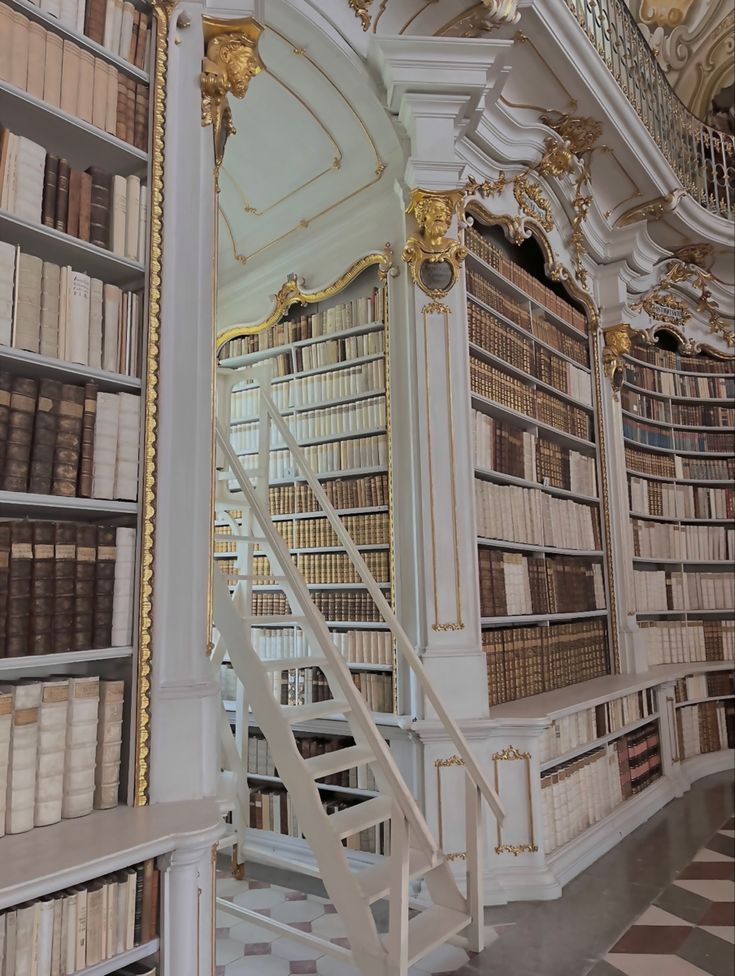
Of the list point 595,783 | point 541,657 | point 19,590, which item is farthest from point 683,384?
point 19,590

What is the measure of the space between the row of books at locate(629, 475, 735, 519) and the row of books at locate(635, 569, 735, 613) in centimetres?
47

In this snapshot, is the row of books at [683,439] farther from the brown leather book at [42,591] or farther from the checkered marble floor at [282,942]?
the brown leather book at [42,591]

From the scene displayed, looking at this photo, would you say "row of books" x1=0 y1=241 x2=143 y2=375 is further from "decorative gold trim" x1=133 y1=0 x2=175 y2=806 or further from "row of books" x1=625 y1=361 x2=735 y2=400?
"row of books" x1=625 y1=361 x2=735 y2=400

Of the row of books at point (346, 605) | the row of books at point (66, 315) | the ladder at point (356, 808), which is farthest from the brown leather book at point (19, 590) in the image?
the row of books at point (346, 605)

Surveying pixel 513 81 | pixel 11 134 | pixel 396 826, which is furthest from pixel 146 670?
pixel 513 81

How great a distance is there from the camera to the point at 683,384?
6.17 meters

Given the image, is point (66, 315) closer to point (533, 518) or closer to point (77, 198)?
point (77, 198)

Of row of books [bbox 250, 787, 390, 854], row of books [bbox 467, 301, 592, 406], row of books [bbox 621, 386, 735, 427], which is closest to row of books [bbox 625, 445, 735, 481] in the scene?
row of books [bbox 621, 386, 735, 427]

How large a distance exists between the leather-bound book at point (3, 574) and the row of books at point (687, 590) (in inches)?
187

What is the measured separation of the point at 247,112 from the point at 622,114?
220 centimetres

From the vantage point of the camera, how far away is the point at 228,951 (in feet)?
9.02

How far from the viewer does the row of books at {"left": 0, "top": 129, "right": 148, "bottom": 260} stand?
1.85 metres

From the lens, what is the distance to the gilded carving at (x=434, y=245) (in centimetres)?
357

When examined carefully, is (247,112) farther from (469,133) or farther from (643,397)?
(643,397)
